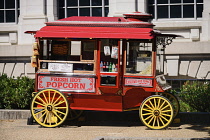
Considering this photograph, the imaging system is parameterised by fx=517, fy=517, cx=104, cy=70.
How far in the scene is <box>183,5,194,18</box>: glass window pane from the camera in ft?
59.2

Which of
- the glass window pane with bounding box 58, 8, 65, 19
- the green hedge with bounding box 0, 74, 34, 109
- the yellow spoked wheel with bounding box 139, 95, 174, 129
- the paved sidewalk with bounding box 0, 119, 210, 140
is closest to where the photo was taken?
the paved sidewalk with bounding box 0, 119, 210, 140

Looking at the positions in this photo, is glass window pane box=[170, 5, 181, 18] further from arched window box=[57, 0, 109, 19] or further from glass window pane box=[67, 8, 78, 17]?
glass window pane box=[67, 8, 78, 17]

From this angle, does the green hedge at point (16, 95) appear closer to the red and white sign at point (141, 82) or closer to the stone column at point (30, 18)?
the red and white sign at point (141, 82)

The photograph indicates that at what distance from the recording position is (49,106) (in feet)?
42.1

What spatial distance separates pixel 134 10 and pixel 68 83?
18.9 ft

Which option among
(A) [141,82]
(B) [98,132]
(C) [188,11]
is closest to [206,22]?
(C) [188,11]

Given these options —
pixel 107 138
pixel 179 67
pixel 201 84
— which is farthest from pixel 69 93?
pixel 179 67

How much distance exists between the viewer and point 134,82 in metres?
12.8

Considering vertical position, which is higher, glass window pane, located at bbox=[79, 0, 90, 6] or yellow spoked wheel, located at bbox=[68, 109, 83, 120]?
glass window pane, located at bbox=[79, 0, 90, 6]

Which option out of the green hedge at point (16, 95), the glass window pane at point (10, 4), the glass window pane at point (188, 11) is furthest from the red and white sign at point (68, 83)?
the glass window pane at point (10, 4)

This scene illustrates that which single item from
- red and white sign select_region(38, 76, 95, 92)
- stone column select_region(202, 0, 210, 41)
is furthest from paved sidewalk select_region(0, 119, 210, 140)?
stone column select_region(202, 0, 210, 41)

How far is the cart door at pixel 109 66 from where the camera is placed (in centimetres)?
1259

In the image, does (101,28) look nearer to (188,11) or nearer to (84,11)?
(84,11)

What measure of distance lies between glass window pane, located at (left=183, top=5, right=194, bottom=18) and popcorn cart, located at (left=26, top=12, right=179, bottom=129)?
17.4ft
